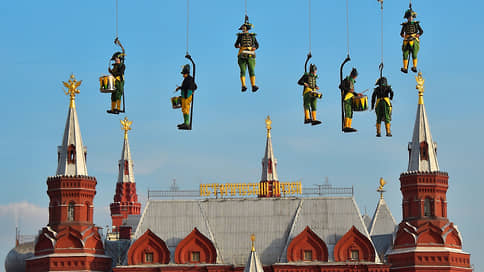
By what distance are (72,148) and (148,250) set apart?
9632mm

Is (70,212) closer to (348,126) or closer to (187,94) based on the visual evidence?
(187,94)

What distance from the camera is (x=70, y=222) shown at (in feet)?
295

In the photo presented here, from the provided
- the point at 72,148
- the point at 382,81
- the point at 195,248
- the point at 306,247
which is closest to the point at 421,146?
the point at 306,247

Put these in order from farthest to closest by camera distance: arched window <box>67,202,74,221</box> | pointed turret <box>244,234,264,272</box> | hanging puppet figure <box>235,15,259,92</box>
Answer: arched window <box>67,202,74,221</box> → pointed turret <box>244,234,264,272</box> → hanging puppet figure <box>235,15,259,92</box>

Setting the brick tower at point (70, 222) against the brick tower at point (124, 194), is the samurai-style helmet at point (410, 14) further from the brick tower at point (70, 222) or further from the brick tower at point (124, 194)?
the brick tower at point (124, 194)

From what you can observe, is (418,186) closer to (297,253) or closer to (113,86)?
(297,253)

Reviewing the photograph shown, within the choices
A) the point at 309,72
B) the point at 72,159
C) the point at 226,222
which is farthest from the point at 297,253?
the point at 309,72

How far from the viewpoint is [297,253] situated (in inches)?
3484

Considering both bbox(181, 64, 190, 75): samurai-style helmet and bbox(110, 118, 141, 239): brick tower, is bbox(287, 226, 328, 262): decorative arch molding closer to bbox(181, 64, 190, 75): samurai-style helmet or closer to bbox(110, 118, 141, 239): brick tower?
bbox(181, 64, 190, 75): samurai-style helmet

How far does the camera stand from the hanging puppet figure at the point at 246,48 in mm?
57062

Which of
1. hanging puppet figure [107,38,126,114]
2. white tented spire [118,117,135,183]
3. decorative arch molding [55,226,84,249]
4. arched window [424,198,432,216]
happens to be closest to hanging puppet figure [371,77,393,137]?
hanging puppet figure [107,38,126,114]

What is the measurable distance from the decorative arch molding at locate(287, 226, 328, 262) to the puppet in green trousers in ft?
105

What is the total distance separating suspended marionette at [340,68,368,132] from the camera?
58688 mm

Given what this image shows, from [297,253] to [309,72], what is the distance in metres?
31.4
